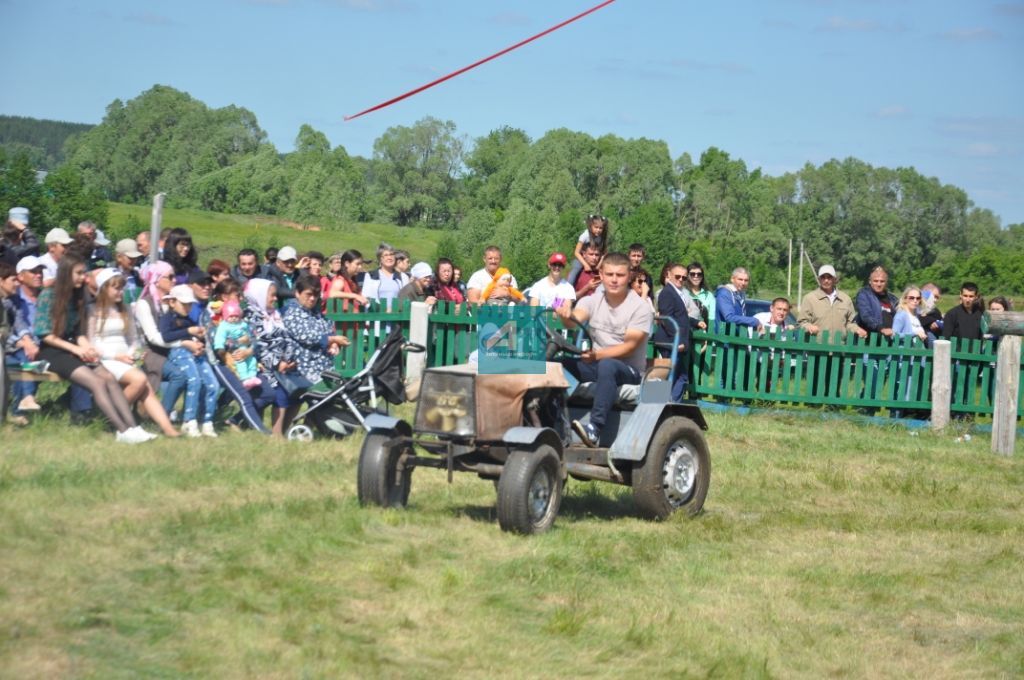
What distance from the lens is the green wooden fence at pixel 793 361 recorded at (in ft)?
55.4

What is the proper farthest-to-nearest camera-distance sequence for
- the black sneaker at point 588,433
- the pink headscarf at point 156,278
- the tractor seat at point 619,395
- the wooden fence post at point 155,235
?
the wooden fence post at point 155,235 → the pink headscarf at point 156,278 → the tractor seat at point 619,395 → the black sneaker at point 588,433

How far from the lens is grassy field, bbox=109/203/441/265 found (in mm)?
63384

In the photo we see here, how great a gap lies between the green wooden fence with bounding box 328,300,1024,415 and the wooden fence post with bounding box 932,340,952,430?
0.19 meters

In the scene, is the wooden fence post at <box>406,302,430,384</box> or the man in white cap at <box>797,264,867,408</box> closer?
the wooden fence post at <box>406,302,430,384</box>

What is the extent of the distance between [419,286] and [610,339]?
25.9 feet

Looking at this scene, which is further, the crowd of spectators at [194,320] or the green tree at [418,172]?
the green tree at [418,172]

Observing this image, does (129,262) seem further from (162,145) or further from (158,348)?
(162,145)

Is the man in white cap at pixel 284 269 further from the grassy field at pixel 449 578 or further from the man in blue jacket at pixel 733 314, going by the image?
the man in blue jacket at pixel 733 314

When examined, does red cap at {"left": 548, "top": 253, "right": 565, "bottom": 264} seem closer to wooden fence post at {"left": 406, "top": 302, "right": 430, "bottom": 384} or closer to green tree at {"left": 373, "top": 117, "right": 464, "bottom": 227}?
wooden fence post at {"left": 406, "top": 302, "right": 430, "bottom": 384}

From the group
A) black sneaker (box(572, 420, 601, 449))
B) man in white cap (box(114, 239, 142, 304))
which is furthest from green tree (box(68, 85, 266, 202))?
black sneaker (box(572, 420, 601, 449))

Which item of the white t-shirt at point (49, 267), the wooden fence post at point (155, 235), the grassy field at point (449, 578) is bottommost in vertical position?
the grassy field at point (449, 578)

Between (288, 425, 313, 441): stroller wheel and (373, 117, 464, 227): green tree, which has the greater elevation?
(373, 117, 464, 227): green tree

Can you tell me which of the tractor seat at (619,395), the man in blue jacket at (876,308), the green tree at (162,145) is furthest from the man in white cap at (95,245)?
the green tree at (162,145)

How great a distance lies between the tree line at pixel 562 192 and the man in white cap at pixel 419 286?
68.9 metres
